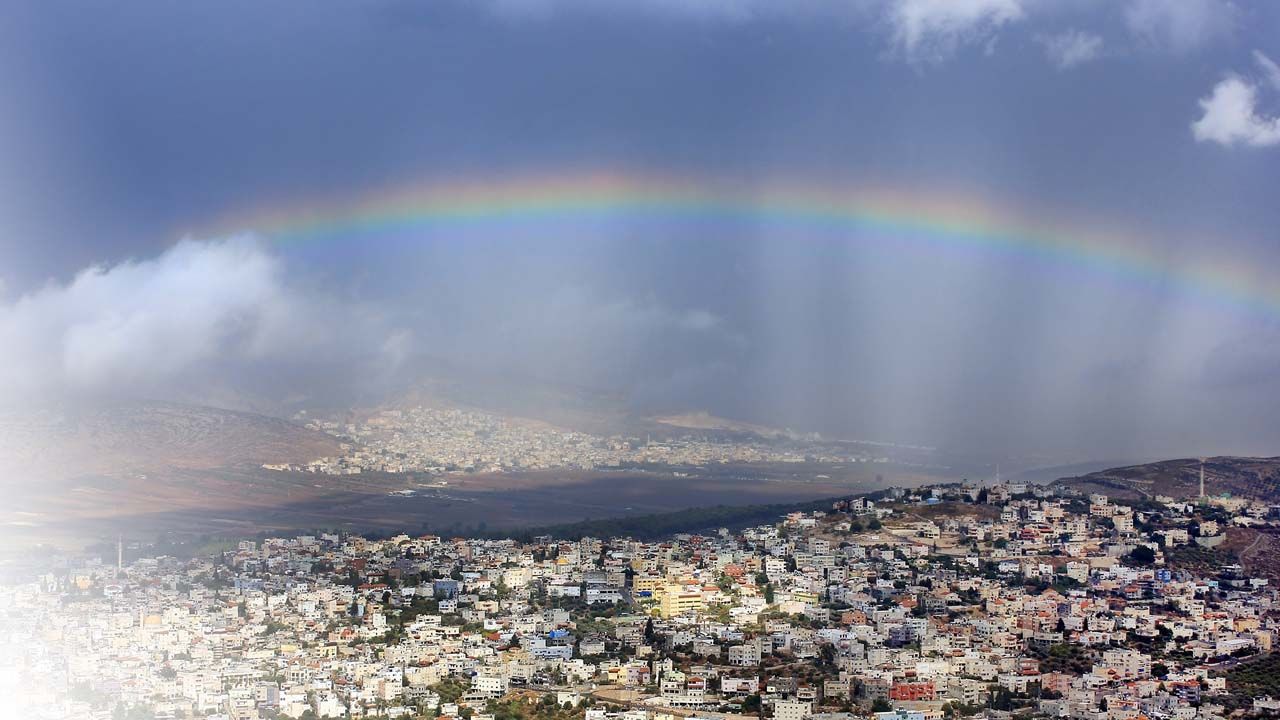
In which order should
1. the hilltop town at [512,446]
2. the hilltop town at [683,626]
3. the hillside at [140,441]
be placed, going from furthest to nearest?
the hilltop town at [512,446]
the hillside at [140,441]
the hilltop town at [683,626]

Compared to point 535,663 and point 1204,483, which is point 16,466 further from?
point 1204,483

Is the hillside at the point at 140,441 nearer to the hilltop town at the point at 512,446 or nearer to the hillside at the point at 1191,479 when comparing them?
the hilltop town at the point at 512,446

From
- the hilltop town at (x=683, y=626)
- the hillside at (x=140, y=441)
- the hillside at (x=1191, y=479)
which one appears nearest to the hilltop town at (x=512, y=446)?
the hillside at (x=140, y=441)

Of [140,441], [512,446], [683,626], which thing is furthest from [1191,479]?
[140,441]

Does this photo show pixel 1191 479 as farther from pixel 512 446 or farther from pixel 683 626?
pixel 512 446

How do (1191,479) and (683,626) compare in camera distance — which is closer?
(683,626)

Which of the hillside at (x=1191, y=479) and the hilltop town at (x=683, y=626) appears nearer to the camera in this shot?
the hilltop town at (x=683, y=626)

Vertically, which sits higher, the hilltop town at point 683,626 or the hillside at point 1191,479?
the hillside at point 1191,479

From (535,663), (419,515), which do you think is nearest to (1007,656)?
(535,663)
